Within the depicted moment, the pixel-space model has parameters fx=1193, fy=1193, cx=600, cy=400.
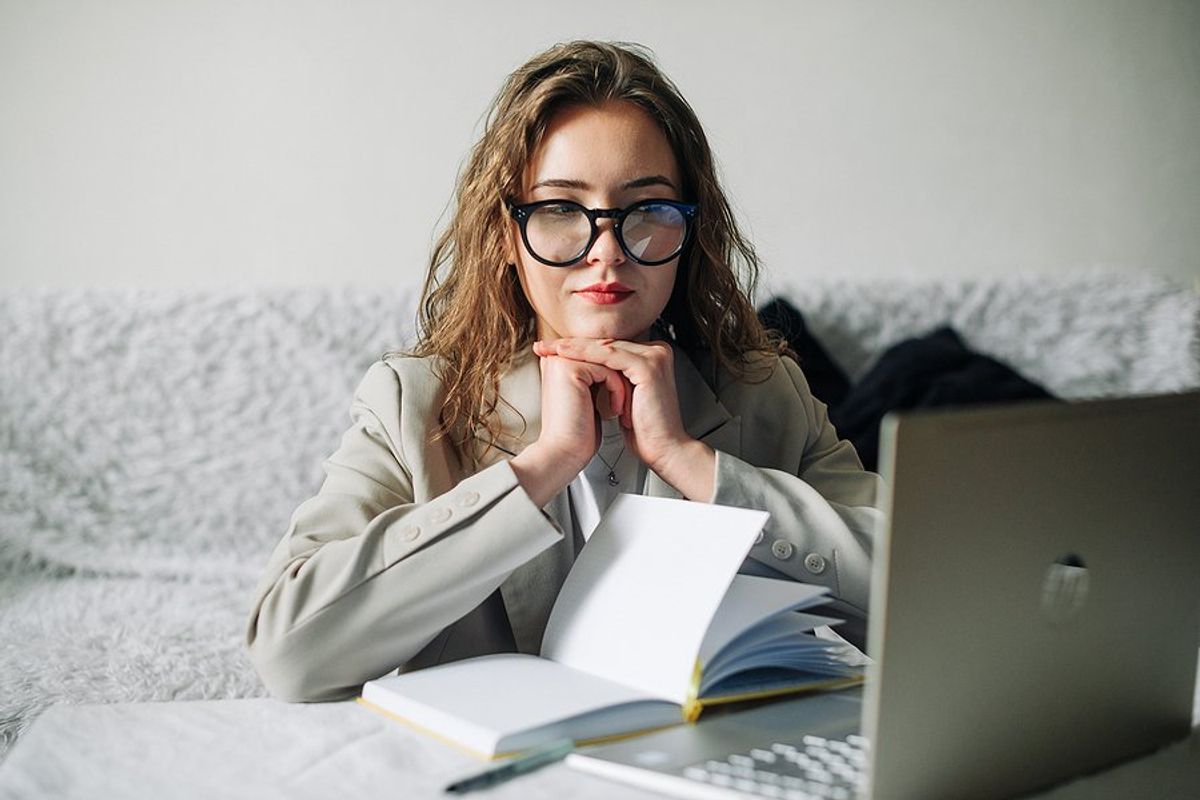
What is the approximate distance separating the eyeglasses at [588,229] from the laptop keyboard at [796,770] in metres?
0.57

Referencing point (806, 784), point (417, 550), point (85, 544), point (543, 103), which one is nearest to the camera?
point (806, 784)

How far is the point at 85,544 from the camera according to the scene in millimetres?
2148

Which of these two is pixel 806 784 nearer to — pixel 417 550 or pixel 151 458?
pixel 417 550

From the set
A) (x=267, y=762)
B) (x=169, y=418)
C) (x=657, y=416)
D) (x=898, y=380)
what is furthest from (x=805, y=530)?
(x=169, y=418)

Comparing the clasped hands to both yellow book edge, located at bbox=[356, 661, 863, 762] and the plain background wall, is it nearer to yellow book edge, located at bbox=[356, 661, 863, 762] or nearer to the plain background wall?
yellow book edge, located at bbox=[356, 661, 863, 762]

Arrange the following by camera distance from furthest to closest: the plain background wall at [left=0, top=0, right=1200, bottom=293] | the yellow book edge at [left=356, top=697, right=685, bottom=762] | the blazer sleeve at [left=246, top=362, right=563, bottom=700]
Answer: the plain background wall at [left=0, top=0, right=1200, bottom=293], the blazer sleeve at [left=246, top=362, right=563, bottom=700], the yellow book edge at [left=356, top=697, right=685, bottom=762]

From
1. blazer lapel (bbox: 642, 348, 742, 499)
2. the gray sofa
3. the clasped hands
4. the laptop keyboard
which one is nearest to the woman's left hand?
the clasped hands

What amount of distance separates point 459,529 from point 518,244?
0.39 metres

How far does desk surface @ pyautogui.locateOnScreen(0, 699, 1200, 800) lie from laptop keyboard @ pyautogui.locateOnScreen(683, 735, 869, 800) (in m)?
0.05

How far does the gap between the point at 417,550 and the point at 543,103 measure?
1.67 ft

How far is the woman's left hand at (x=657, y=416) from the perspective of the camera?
3.85 ft

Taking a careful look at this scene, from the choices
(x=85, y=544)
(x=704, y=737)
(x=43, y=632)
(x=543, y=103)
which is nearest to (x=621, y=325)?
(x=543, y=103)

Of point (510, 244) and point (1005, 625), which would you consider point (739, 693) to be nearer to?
point (1005, 625)

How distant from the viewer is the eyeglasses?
1204 mm
